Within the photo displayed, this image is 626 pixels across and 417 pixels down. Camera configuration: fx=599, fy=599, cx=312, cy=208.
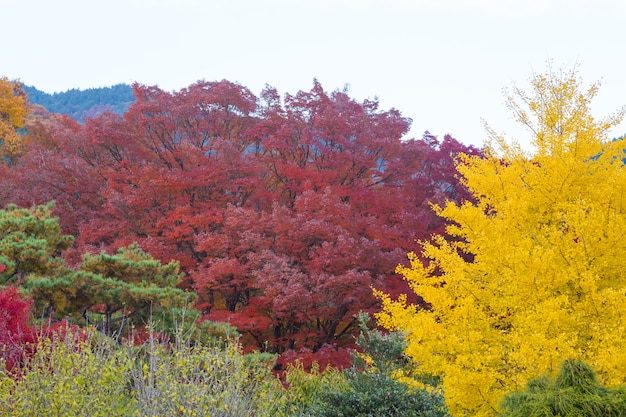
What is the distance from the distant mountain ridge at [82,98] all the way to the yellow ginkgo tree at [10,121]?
34.8 m

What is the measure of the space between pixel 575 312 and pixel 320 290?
6.56m

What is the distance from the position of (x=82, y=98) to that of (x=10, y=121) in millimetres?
43918

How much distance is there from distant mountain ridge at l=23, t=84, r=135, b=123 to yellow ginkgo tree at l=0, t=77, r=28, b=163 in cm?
3480

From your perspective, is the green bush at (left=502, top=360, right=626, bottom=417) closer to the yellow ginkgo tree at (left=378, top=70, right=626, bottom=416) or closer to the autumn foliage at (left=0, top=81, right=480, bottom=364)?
the yellow ginkgo tree at (left=378, top=70, right=626, bottom=416)

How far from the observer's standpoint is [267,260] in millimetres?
14383

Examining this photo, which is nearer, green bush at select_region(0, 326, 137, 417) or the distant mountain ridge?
green bush at select_region(0, 326, 137, 417)

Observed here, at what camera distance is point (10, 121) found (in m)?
28.5

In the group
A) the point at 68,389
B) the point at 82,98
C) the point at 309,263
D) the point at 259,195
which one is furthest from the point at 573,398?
the point at 82,98

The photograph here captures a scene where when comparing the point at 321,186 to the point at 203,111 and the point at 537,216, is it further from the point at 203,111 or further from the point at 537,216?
the point at 537,216

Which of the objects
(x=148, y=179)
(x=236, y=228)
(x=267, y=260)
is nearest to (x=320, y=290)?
(x=267, y=260)

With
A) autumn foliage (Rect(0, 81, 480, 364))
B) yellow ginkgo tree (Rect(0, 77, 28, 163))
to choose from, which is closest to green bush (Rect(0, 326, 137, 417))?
autumn foliage (Rect(0, 81, 480, 364))

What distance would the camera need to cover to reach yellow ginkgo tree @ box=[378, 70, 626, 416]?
7609 mm

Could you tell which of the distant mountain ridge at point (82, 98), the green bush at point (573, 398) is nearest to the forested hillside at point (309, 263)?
the green bush at point (573, 398)

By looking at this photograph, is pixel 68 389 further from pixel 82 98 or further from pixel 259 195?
pixel 82 98
